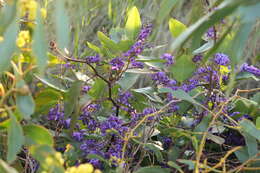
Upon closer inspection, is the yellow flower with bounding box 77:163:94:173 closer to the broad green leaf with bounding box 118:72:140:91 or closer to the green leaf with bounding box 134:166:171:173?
the green leaf with bounding box 134:166:171:173

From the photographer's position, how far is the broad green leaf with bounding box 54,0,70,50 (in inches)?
28.2

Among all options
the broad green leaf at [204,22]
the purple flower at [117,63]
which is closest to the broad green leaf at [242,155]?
the purple flower at [117,63]

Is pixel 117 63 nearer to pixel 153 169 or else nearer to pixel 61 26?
pixel 153 169

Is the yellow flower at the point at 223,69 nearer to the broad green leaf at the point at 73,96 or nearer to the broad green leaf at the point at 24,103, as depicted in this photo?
the broad green leaf at the point at 73,96

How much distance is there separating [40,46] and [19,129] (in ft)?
0.63

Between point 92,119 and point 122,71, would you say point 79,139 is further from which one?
point 122,71

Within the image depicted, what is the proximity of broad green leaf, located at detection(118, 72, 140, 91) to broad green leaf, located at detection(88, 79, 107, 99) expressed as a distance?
42 millimetres

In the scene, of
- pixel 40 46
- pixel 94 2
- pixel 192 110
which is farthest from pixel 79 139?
pixel 94 2

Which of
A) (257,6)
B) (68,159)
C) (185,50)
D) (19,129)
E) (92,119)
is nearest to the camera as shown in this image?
(257,6)

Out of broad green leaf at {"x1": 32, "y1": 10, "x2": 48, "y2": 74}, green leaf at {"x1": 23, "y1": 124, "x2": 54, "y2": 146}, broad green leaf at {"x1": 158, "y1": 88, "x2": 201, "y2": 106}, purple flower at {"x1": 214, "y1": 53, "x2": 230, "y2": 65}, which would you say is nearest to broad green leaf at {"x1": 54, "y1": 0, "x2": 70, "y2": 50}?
broad green leaf at {"x1": 32, "y1": 10, "x2": 48, "y2": 74}

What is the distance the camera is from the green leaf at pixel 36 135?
3.16 feet

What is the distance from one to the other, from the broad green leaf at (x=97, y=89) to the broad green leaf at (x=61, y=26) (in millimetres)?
459

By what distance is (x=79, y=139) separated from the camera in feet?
4.01

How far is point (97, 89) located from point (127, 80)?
0.07 meters
